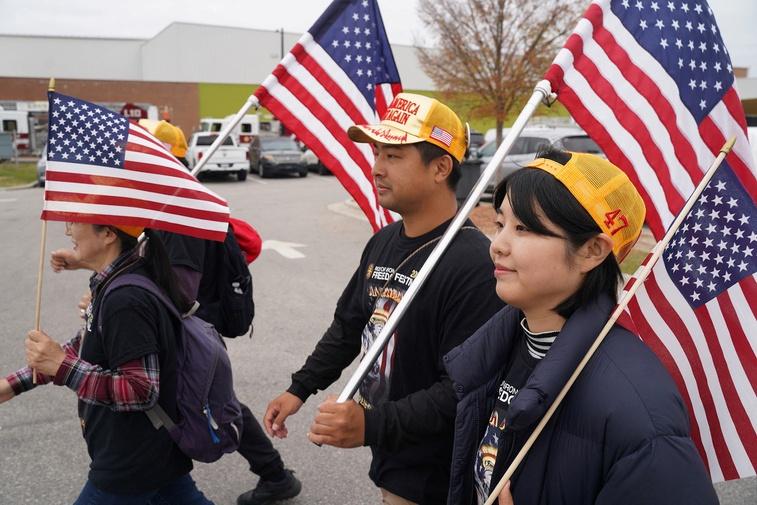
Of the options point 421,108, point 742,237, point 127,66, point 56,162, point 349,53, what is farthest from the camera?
point 127,66

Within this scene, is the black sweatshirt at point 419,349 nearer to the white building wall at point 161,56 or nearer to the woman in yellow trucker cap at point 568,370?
the woman in yellow trucker cap at point 568,370

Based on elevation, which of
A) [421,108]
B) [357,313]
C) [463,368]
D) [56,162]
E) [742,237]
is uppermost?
[421,108]

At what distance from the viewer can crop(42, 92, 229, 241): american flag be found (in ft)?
8.00

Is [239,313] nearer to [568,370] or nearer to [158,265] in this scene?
[158,265]

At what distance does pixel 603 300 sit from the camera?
5.18ft

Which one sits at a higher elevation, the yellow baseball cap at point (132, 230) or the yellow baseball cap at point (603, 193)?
the yellow baseball cap at point (603, 193)

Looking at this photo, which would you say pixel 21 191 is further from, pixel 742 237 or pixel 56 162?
pixel 742 237

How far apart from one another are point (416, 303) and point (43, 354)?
50.8 inches

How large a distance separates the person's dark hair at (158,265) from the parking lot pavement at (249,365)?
5.34ft

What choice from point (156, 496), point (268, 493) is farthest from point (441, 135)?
point (268, 493)

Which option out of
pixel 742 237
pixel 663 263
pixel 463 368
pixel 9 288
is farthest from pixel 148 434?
pixel 9 288

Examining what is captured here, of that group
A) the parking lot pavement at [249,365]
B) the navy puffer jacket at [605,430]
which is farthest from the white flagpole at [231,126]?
the navy puffer jacket at [605,430]

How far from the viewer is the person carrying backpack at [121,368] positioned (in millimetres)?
2215

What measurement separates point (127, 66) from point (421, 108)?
2174 inches
